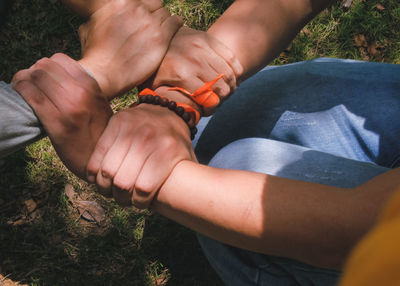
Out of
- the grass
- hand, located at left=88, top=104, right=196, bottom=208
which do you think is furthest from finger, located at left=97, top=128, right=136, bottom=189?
the grass

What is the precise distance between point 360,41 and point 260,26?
1.30 metres

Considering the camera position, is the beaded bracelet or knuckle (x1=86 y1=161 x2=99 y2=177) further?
the beaded bracelet

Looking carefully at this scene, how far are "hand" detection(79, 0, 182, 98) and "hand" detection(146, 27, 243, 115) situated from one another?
43mm

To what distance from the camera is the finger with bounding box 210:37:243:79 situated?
103cm

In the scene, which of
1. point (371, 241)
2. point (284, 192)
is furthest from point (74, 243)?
point (371, 241)

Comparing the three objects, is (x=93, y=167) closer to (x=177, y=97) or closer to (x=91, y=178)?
(x=91, y=178)

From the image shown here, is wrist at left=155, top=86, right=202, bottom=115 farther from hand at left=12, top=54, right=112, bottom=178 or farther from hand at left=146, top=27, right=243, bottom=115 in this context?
hand at left=12, top=54, right=112, bottom=178

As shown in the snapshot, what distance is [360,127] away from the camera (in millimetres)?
1068

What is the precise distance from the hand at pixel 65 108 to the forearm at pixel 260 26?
45 cm

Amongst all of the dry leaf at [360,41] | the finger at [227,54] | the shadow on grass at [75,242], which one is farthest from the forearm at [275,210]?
the dry leaf at [360,41]

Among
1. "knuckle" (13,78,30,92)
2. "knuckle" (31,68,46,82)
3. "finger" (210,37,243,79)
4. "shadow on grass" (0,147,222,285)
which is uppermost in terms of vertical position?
"finger" (210,37,243,79)

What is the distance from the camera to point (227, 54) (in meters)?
1.03

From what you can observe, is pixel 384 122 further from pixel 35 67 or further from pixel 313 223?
pixel 35 67

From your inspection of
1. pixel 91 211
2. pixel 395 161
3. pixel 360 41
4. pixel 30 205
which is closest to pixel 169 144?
pixel 395 161
